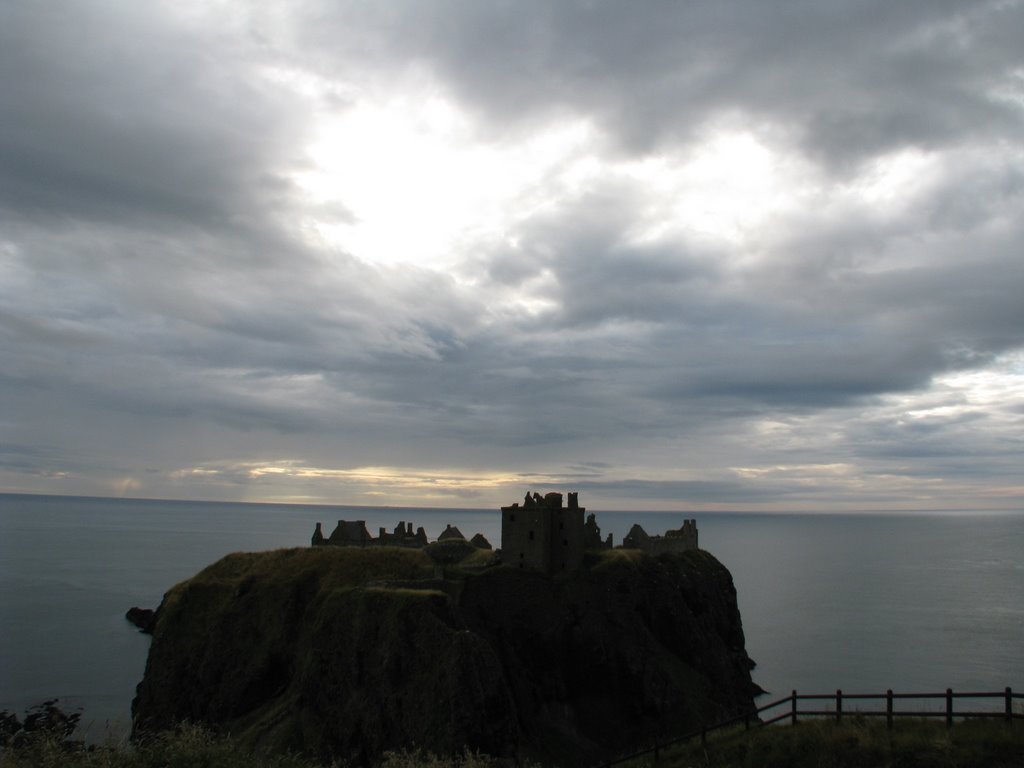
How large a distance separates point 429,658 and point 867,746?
143 ft

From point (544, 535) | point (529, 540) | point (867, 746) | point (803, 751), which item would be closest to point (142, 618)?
point (529, 540)

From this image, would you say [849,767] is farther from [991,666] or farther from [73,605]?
[73,605]

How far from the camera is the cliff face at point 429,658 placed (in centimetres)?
6003

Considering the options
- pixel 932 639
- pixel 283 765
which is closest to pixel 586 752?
pixel 283 765

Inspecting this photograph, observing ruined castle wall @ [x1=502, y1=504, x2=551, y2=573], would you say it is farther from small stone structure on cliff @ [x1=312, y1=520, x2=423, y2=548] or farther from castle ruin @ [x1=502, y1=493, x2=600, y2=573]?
small stone structure on cliff @ [x1=312, y1=520, x2=423, y2=548]

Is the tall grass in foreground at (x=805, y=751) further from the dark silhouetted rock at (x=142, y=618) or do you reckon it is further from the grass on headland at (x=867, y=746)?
the dark silhouetted rock at (x=142, y=618)

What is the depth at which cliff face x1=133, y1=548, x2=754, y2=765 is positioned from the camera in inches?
2363

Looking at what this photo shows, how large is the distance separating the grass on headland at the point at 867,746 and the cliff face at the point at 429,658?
35.4 m

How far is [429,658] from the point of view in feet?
200

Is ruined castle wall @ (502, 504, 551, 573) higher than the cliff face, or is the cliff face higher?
ruined castle wall @ (502, 504, 551, 573)

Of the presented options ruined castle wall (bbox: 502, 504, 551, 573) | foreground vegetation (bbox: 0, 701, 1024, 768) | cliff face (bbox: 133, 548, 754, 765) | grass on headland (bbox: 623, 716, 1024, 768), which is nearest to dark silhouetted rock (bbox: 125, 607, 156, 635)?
cliff face (bbox: 133, 548, 754, 765)

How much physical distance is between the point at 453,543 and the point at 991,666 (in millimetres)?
81704

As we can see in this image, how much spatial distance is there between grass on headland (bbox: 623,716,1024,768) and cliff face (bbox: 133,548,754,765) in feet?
116

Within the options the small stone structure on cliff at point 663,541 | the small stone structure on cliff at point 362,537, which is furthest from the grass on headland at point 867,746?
the small stone structure on cliff at point 362,537
